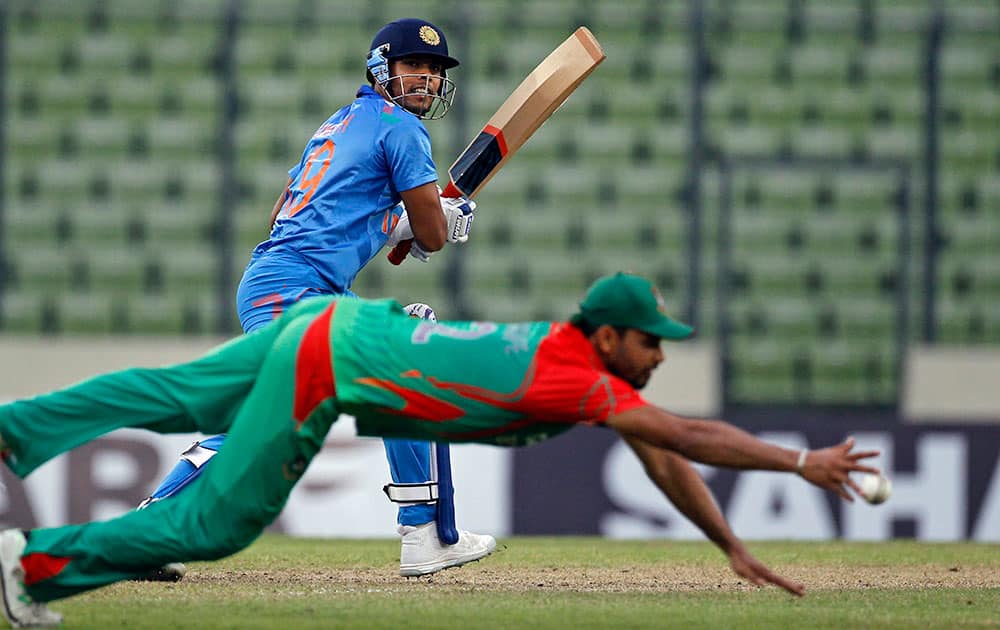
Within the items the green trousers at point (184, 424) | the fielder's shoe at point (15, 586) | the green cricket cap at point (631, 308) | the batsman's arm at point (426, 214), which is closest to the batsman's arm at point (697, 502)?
the green cricket cap at point (631, 308)

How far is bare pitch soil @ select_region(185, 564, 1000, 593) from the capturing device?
479 centimetres

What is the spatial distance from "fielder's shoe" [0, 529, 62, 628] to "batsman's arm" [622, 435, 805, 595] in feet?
4.94

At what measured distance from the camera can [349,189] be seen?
4711 millimetres

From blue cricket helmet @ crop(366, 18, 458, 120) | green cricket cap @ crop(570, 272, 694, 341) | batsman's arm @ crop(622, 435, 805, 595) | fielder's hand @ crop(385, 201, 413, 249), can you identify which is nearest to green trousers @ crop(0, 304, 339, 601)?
green cricket cap @ crop(570, 272, 694, 341)

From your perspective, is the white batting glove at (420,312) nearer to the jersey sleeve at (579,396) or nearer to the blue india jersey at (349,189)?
the blue india jersey at (349,189)

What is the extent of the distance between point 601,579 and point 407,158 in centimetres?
149

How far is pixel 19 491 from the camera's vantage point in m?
7.84

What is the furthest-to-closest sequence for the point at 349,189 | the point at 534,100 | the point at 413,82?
1. the point at 534,100
2. the point at 413,82
3. the point at 349,189

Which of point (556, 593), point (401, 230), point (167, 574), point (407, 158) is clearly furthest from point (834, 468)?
point (167, 574)

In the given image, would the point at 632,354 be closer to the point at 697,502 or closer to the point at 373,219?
the point at 697,502

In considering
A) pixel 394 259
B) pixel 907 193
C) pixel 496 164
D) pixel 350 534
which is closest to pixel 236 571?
pixel 394 259

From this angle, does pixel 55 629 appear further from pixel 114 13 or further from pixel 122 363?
pixel 114 13

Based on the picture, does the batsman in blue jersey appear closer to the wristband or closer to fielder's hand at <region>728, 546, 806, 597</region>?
fielder's hand at <region>728, 546, 806, 597</region>

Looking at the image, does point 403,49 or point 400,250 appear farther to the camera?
point 400,250
